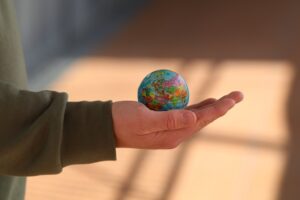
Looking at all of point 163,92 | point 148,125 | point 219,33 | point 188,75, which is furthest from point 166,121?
point 219,33

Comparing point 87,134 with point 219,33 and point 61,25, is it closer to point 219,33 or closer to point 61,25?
point 61,25

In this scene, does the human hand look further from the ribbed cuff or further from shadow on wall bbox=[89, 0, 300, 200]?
shadow on wall bbox=[89, 0, 300, 200]

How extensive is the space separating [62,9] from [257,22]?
115cm

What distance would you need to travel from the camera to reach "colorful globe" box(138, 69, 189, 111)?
0.73 meters

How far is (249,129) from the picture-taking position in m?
1.89

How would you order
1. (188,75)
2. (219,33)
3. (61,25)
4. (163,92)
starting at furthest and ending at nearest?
(219,33) < (61,25) < (188,75) < (163,92)

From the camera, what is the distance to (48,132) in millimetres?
512

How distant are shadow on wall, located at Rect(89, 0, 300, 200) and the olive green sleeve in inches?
56.5

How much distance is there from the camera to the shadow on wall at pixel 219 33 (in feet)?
8.49

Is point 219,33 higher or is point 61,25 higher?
point 61,25

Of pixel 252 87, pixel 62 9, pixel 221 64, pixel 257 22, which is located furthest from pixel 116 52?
pixel 257 22

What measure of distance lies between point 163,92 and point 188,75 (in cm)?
159

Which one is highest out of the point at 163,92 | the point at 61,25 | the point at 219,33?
the point at 163,92

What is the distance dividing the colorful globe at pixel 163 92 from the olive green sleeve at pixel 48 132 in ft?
0.66
